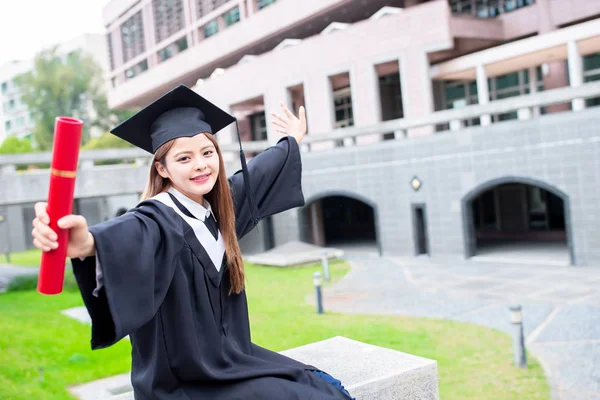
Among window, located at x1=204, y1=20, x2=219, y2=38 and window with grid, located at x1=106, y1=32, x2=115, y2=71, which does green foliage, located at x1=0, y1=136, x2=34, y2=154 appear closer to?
window with grid, located at x1=106, y1=32, x2=115, y2=71

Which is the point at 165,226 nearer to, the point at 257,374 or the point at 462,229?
the point at 257,374

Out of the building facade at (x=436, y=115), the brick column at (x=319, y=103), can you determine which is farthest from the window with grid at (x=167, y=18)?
the brick column at (x=319, y=103)

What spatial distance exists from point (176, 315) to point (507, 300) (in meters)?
8.69

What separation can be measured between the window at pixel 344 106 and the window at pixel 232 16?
6324mm

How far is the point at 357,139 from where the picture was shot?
19828 millimetres

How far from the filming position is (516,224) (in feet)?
67.7

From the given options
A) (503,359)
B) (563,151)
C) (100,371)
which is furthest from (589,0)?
(100,371)

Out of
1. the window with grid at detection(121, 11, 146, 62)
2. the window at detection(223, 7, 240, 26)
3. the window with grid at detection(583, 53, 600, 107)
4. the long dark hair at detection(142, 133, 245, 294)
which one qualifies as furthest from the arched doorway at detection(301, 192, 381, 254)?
the long dark hair at detection(142, 133, 245, 294)

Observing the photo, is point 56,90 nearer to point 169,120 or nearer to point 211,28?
point 211,28

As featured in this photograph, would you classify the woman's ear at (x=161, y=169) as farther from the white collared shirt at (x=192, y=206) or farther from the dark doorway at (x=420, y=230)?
the dark doorway at (x=420, y=230)

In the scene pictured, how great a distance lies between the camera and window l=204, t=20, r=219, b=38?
94.1ft

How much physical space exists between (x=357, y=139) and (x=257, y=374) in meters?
17.4

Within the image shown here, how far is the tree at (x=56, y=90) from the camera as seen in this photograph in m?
45.7

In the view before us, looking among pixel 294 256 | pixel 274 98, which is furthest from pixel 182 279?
pixel 274 98
